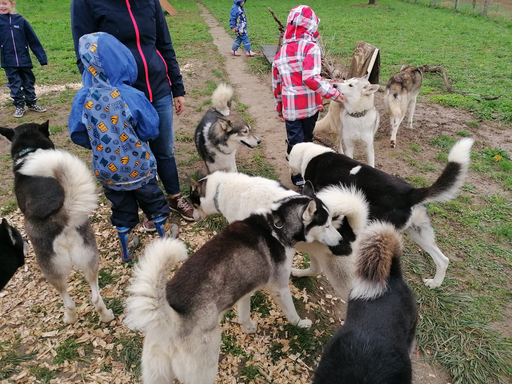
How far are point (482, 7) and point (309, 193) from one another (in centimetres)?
2201

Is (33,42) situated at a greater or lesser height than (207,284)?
greater

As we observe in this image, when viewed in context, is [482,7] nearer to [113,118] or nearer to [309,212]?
[309,212]

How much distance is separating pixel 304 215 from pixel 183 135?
13.7ft

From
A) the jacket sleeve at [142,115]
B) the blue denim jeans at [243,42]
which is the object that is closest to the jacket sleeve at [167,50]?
the jacket sleeve at [142,115]

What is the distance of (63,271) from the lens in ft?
8.35

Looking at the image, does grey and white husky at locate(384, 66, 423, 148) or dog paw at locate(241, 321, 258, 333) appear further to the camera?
grey and white husky at locate(384, 66, 423, 148)

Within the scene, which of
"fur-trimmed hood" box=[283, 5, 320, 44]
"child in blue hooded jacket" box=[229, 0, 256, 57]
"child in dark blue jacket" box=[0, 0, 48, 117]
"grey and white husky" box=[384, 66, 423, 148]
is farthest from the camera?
"child in blue hooded jacket" box=[229, 0, 256, 57]

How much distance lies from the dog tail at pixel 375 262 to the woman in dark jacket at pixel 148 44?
2.46 m

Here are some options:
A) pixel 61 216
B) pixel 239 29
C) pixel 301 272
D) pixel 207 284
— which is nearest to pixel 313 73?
pixel 301 272

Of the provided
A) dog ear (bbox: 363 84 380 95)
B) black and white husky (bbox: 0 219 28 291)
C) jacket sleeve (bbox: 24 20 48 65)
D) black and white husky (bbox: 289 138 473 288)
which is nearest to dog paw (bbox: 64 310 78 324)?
black and white husky (bbox: 0 219 28 291)

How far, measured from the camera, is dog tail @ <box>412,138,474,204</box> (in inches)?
109

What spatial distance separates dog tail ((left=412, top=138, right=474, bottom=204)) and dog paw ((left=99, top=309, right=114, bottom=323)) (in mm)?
3023

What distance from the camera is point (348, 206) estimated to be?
270cm

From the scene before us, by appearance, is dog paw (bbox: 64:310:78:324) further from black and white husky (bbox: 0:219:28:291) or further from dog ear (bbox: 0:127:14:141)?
dog ear (bbox: 0:127:14:141)
